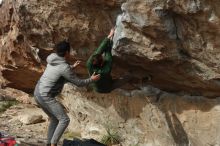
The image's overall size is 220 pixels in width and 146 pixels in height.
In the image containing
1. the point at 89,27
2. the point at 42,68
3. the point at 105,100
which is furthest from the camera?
the point at 42,68

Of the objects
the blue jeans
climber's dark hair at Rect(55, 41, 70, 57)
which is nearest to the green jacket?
climber's dark hair at Rect(55, 41, 70, 57)

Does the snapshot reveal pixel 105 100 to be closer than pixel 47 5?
No

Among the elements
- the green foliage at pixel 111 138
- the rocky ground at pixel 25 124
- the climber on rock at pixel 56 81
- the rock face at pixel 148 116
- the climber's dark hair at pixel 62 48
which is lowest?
the rocky ground at pixel 25 124

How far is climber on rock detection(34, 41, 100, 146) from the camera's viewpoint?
723cm

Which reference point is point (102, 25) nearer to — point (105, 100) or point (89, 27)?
point (89, 27)

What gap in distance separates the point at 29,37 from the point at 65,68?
1.75m

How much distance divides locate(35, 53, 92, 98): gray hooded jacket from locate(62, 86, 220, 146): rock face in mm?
1481

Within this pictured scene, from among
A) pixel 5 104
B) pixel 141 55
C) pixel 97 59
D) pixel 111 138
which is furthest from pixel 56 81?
pixel 5 104

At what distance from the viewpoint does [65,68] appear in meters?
7.22

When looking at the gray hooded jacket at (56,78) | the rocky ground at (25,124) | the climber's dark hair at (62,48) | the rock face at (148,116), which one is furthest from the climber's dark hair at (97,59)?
the rocky ground at (25,124)

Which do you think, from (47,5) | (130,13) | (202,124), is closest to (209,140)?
(202,124)

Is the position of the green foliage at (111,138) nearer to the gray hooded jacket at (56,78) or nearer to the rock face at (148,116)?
the rock face at (148,116)

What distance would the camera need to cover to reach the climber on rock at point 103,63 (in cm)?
735

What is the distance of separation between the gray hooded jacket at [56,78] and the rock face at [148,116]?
1.48m
